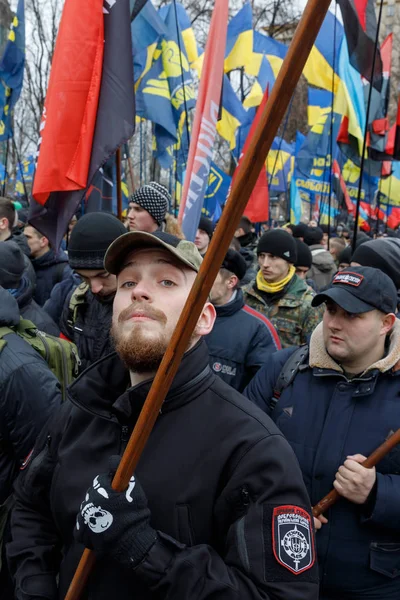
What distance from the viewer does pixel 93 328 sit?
3.50 m

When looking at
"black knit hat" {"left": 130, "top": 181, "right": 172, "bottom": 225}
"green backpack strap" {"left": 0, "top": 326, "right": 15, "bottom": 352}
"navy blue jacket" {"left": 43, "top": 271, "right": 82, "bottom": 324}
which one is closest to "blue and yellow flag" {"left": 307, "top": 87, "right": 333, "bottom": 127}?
"black knit hat" {"left": 130, "top": 181, "right": 172, "bottom": 225}

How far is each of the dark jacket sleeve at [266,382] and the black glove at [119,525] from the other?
1.32 meters

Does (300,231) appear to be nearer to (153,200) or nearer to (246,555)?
(153,200)

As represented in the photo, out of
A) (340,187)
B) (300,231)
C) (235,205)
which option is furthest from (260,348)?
(340,187)

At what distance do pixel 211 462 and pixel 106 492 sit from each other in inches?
11.7

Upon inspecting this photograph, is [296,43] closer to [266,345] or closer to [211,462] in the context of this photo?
[211,462]

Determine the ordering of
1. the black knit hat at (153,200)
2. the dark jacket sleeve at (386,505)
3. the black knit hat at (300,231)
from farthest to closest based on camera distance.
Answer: the black knit hat at (300,231)
the black knit hat at (153,200)
the dark jacket sleeve at (386,505)

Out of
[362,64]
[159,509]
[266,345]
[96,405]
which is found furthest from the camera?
[362,64]

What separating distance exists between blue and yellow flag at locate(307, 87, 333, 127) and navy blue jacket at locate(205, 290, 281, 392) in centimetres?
933

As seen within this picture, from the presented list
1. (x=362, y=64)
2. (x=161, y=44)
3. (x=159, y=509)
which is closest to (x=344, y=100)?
(x=362, y=64)

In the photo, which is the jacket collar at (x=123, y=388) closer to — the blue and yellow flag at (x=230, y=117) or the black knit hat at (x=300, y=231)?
the blue and yellow flag at (x=230, y=117)

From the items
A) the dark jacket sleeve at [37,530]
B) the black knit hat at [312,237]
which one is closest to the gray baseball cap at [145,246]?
the dark jacket sleeve at [37,530]

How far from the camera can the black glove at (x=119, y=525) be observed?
140 cm

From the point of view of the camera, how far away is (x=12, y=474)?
2654 mm
